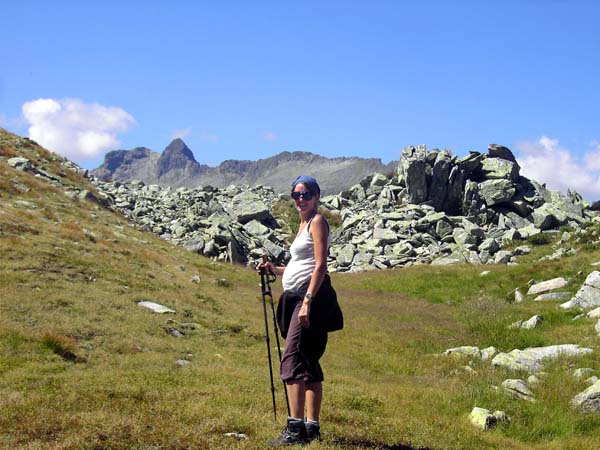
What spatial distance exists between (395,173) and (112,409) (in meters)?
61.5

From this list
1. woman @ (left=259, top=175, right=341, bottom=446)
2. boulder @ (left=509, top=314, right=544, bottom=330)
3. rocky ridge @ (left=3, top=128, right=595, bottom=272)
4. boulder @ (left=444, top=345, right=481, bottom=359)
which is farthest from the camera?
rocky ridge @ (left=3, top=128, right=595, bottom=272)

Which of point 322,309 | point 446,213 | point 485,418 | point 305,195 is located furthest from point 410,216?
point 322,309

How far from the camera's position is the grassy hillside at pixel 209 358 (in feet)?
25.7

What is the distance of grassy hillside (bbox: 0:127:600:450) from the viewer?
7848 millimetres

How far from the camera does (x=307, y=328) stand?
6.85 meters

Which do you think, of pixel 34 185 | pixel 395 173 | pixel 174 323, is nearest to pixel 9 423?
pixel 174 323

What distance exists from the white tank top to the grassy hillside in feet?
6.93

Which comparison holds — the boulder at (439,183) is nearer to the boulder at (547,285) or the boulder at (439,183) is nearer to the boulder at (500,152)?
the boulder at (500,152)

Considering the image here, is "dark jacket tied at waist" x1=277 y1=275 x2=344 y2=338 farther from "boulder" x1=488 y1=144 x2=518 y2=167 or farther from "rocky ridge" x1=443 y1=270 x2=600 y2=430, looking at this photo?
"boulder" x1=488 y1=144 x2=518 y2=167

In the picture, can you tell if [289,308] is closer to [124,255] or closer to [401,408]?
[401,408]

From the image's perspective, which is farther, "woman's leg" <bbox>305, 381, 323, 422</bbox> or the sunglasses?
the sunglasses

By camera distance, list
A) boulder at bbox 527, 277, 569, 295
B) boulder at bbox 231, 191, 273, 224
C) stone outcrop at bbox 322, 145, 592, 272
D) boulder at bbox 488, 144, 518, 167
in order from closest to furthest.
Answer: boulder at bbox 527, 277, 569, 295, stone outcrop at bbox 322, 145, 592, 272, boulder at bbox 231, 191, 273, 224, boulder at bbox 488, 144, 518, 167

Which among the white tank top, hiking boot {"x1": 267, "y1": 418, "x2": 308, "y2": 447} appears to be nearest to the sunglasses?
the white tank top

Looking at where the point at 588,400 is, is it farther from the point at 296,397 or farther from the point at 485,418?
the point at 296,397
